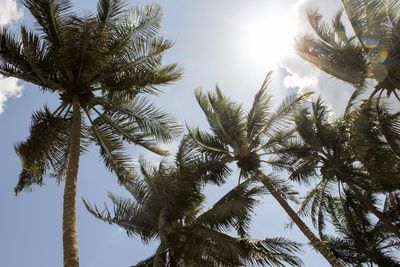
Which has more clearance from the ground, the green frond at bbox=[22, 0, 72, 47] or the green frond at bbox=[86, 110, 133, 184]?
the green frond at bbox=[22, 0, 72, 47]

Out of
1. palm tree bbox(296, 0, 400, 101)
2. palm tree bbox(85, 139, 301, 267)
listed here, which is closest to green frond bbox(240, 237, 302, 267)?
palm tree bbox(85, 139, 301, 267)

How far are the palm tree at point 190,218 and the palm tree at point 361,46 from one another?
199 inches

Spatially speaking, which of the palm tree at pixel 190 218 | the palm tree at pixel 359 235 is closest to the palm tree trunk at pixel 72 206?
the palm tree at pixel 190 218

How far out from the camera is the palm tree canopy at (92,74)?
12.7 metres

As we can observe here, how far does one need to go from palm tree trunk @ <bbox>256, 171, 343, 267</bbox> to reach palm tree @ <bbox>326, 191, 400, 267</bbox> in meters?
5.15

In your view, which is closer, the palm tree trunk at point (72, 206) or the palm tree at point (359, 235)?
the palm tree trunk at point (72, 206)

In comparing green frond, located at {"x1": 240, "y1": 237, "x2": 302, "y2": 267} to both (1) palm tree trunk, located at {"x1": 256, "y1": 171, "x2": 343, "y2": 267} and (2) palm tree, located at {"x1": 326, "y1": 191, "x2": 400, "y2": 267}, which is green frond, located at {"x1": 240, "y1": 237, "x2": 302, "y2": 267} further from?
(2) palm tree, located at {"x1": 326, "y1": 191, "x2": 400, "y2": 267}

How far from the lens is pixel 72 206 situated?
9.94m

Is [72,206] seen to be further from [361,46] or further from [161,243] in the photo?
[361,46]

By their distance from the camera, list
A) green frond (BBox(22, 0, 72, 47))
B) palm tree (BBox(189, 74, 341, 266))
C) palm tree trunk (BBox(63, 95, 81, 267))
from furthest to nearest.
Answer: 1. palm tree (BBox(189, 74, 341, 266))
2. green frond (BBox(22, 0, 72, 47))
3. palm tree trunk (BBox(63, 95, 81, 267))

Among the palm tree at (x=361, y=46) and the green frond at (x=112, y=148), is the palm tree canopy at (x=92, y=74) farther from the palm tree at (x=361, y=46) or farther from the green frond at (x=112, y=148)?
the palm tree at (x=361, y=46)

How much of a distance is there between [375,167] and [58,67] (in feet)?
33.0

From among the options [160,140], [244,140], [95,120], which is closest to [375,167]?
[244,140]

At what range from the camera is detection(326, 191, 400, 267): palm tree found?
66.8 feet
